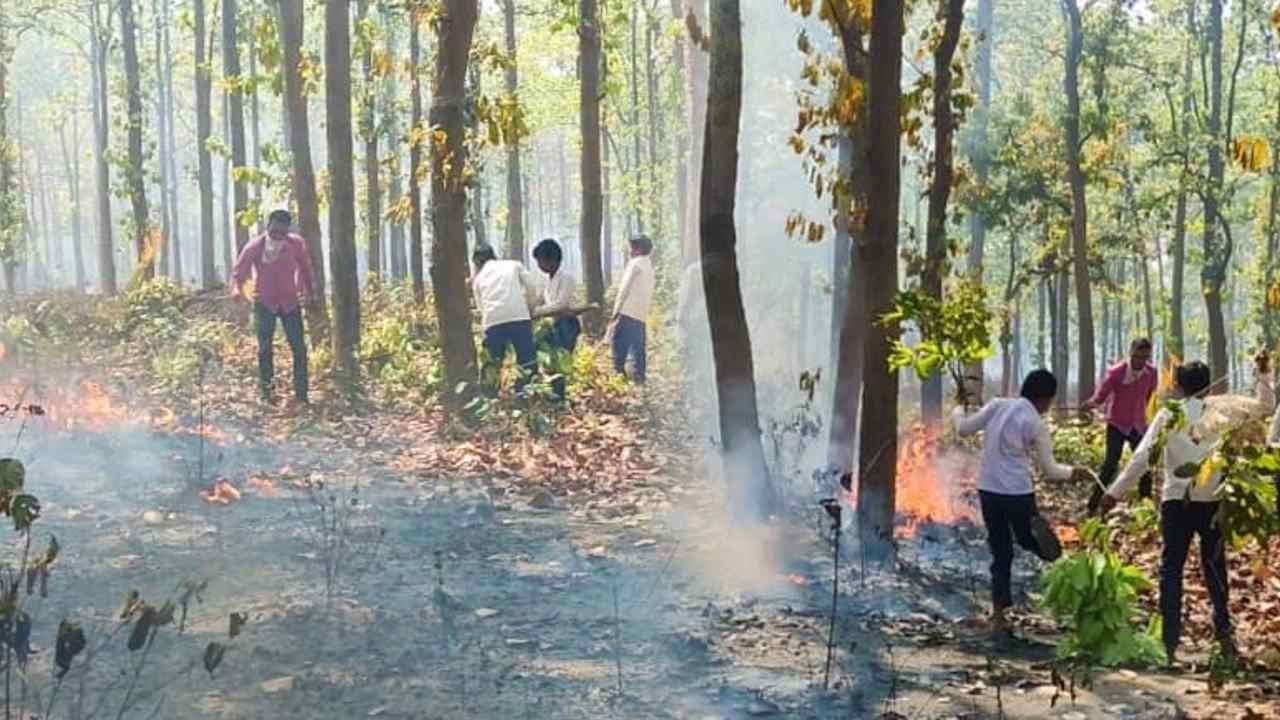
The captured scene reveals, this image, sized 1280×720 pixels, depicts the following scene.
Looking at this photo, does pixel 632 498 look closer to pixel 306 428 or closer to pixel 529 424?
pixel 529 424

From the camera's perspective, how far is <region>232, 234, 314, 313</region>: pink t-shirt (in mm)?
13203

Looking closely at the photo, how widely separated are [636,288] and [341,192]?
3.59 meters

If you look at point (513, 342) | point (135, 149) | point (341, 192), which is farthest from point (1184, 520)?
point (135, 149)

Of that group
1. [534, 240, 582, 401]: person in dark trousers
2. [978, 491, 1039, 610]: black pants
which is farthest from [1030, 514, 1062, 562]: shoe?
[534, 240, 582, 401]: person in dark trousers

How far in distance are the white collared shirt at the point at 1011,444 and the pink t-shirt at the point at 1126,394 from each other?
5326 mm

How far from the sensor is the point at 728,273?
9.15 metres

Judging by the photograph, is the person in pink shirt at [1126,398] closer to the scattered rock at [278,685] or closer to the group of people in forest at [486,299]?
the group of people in forest at [486,299]

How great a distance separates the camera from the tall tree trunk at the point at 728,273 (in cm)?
889

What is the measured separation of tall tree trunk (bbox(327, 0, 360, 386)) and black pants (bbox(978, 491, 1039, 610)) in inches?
334

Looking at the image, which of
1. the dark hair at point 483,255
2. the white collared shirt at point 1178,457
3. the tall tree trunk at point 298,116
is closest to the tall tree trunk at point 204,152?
the tall tree trunk at point 298,116

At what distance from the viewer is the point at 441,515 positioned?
960 centimetres

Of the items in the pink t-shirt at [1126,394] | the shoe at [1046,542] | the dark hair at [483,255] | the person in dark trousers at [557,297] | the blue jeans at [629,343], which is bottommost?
the shoe at [1046,542]

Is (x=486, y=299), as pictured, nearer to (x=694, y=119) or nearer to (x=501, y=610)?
(x=501, y=610)

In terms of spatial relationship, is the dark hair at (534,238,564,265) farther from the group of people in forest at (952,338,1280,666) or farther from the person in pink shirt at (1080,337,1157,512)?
the group of people in forest at (952,338,1280,666)
